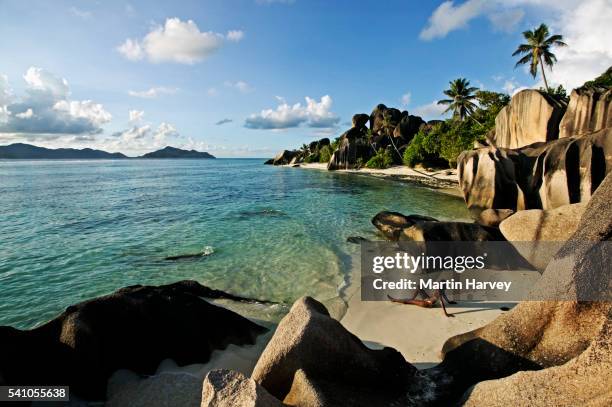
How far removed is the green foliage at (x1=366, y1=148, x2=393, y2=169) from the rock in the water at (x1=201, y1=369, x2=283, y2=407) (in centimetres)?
6882

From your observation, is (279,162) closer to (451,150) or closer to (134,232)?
(451,150)

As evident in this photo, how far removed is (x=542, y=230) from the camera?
37.0 feet

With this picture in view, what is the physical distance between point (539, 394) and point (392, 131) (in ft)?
269

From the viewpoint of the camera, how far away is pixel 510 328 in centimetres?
505

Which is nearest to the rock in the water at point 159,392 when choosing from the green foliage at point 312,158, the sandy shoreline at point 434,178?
the sandy shoreline at point 434,178

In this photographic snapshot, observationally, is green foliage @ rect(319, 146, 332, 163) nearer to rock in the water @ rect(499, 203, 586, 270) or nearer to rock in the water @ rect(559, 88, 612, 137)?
rock in the water @ rect(559, 88, 612, 137)

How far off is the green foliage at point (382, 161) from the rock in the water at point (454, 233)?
2286 inches

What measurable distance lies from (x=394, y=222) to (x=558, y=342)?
13.6m

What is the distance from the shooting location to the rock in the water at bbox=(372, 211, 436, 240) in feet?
56.1

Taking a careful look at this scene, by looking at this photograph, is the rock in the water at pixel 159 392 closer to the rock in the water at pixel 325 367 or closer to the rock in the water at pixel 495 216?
the rock in the water at pixel 325 367

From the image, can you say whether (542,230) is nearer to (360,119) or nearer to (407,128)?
(407,128)

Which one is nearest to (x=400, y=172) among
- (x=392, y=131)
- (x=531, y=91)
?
(x=392, y=131)

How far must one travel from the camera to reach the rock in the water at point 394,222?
56.1ft
